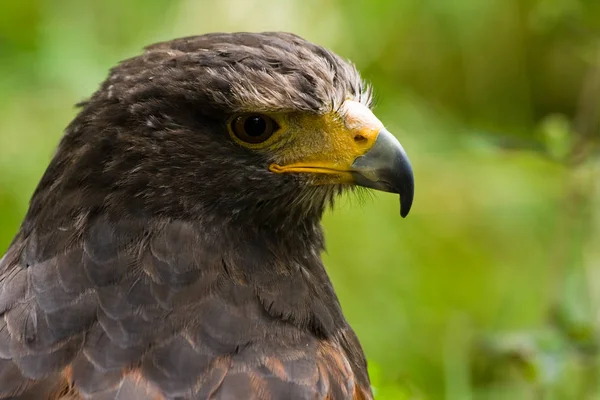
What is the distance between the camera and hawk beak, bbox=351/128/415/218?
2873 mm

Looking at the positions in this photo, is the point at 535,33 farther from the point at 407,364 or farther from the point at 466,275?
the point at 407,364

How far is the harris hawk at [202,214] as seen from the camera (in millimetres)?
2680

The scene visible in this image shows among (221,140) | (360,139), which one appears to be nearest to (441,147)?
(360,139)

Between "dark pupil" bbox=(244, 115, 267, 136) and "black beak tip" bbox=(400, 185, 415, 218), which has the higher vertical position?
"dark pupil" bbox=(244, 115, 267, 136)

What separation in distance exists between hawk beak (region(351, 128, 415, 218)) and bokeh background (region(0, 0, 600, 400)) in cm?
142

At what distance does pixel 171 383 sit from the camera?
255cm

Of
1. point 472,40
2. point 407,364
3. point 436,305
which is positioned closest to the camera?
point 407,364

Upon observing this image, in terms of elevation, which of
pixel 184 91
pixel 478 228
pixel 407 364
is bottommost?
pixel 407 364

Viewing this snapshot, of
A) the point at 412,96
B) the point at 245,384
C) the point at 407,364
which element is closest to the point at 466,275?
the point at 407,364

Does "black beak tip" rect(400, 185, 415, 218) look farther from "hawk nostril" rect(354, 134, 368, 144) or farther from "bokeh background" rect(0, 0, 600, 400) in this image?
"bokeh background" rect(0, 0, 600, 400)

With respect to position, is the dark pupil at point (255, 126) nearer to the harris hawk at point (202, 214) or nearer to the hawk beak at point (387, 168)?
the harris hawk at point (202, 214)

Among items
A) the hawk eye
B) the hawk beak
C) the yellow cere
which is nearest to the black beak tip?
the hawk beak

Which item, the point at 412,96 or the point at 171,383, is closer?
the point at 171,383

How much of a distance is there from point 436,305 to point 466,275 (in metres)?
0.36
